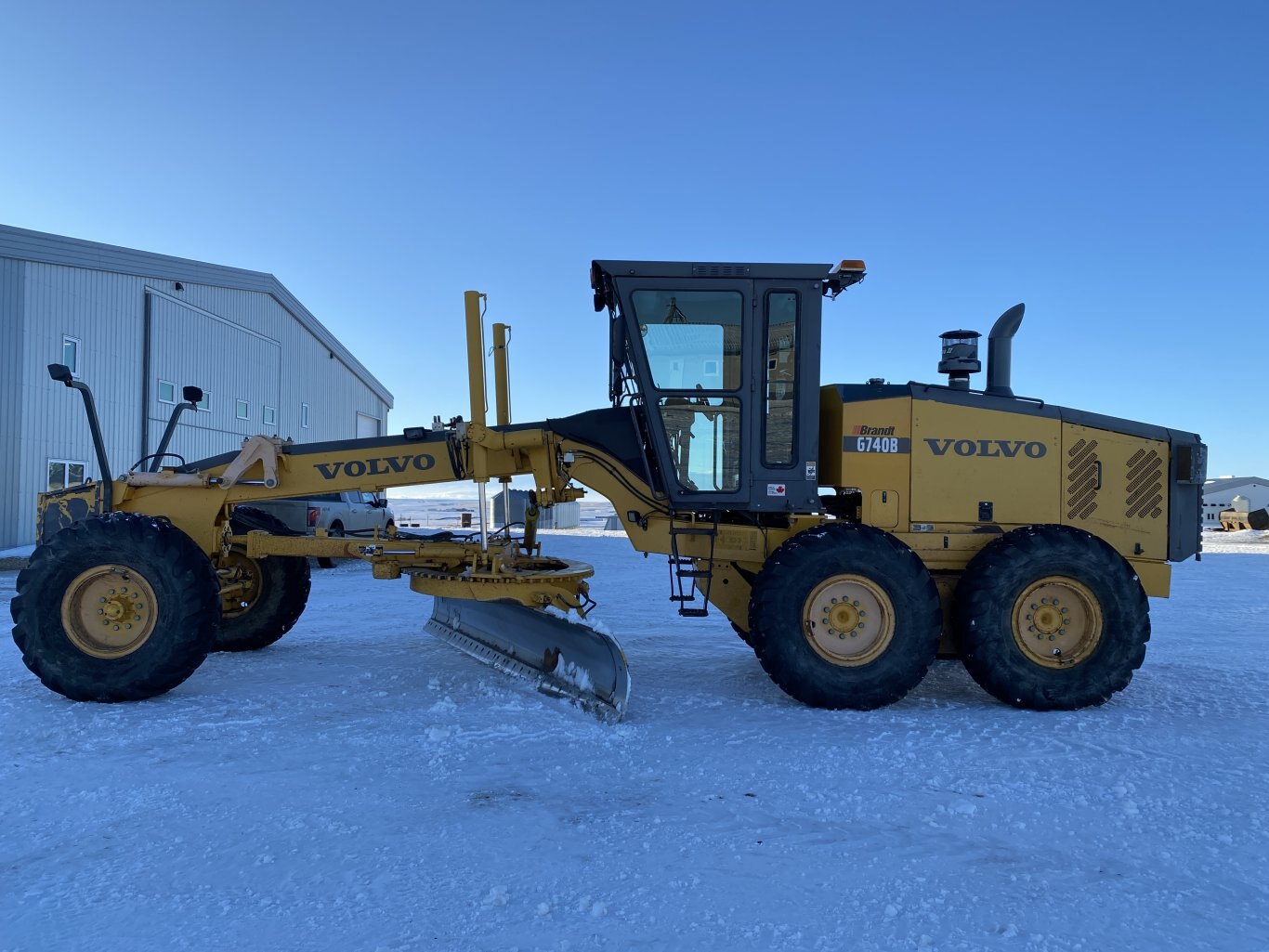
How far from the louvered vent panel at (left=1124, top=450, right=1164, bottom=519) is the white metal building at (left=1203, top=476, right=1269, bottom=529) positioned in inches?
1613

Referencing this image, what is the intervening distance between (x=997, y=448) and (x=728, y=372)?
1.93m

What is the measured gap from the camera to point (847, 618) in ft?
16.9

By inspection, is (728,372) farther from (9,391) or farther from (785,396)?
(9,391)

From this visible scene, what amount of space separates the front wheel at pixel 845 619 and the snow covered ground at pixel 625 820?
0.75 feet

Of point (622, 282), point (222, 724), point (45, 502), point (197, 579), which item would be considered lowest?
point (222, 724)

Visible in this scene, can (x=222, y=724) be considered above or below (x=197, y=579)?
below

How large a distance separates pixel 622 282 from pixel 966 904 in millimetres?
3917

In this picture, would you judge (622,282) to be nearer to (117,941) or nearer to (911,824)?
(911,824)

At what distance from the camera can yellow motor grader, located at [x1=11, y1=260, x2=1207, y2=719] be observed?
5109 millimetres

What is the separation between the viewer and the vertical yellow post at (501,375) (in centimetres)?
583

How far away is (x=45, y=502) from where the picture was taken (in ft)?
19.8

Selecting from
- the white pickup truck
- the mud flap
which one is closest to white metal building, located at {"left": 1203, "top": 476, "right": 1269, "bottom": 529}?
the white pickup truck

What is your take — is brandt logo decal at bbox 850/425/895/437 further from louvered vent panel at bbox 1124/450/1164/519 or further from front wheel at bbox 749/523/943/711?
louvered vent panel at bbox 1124/450/1164/519

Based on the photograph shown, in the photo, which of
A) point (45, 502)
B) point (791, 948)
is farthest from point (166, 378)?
point (791, 948)
